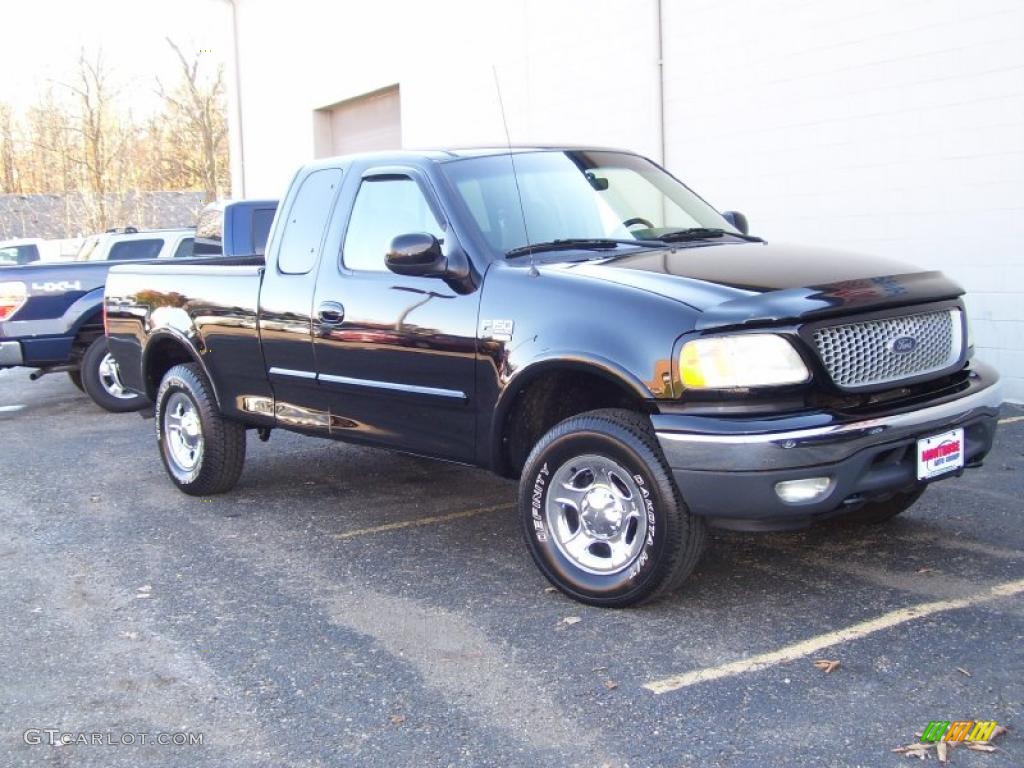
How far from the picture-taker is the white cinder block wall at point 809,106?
29.5 ft

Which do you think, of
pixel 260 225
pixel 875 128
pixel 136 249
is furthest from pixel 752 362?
pixel 136 249

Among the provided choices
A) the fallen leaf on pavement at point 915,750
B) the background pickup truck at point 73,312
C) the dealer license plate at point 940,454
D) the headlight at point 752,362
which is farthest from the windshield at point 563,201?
the background pickup truck at point 73,312

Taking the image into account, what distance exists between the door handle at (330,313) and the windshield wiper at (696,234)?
1589 mm

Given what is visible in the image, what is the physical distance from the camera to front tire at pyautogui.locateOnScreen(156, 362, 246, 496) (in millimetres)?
6891

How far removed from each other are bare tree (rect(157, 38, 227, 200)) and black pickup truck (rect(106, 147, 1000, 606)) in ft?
107

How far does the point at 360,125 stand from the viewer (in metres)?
18.7

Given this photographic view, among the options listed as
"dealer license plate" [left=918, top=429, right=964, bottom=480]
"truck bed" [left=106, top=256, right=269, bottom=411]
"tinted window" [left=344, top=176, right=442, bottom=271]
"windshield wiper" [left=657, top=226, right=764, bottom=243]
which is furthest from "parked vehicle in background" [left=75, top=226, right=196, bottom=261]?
"dealer license plate" [left=918, top=429, right=964, bottom=480]

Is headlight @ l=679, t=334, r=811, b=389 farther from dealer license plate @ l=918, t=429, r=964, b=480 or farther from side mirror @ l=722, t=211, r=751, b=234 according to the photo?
side mirror @ l=722, t=211, r=751, b=234

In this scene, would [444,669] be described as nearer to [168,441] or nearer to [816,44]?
[168,441]

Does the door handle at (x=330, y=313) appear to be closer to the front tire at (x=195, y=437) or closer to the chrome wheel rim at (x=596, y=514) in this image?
the front tire at (x=195, y=437)

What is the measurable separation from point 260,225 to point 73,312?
75.8 inches

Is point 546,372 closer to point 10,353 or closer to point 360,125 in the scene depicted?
point 10,353

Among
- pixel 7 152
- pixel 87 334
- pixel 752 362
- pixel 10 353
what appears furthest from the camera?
pixel 7 152

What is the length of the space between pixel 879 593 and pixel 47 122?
1950 inches
